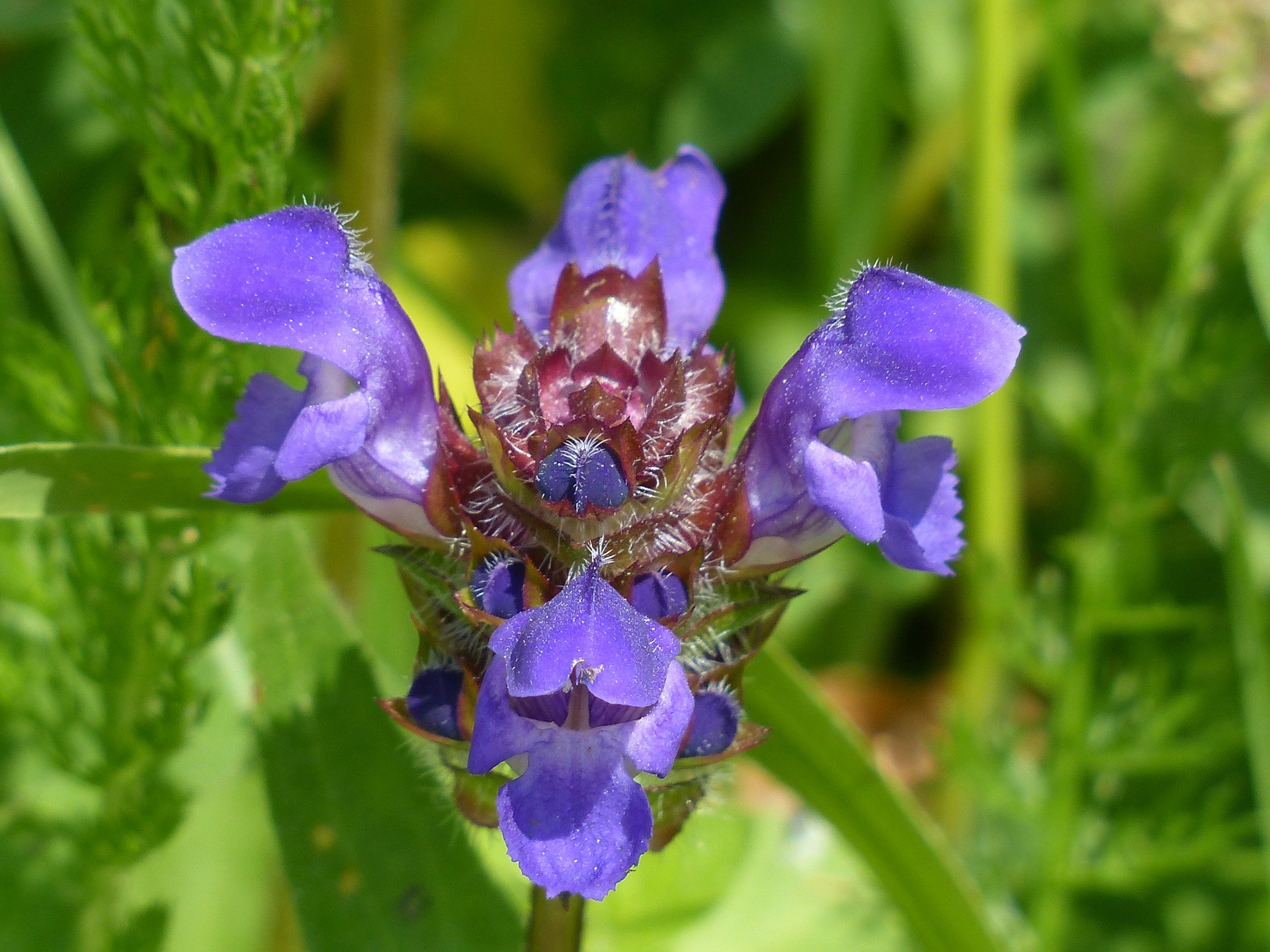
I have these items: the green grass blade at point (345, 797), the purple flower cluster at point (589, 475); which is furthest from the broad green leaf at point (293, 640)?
the purple flower cluster at point (589, 475)

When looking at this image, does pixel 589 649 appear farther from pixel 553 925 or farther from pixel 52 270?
pixel 52 270

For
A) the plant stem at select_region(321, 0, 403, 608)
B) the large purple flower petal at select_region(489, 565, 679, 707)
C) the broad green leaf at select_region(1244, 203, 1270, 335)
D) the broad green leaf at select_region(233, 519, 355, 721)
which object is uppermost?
the broad green leaf at select_region(1244, 203, 1270, 335)

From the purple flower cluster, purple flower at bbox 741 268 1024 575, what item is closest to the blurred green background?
the purple flower cluster

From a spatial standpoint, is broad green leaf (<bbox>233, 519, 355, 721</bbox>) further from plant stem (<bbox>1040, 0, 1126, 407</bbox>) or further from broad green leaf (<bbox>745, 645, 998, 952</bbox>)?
plant stem (<bbox>1040, 0, 1126, 407</bbox>)

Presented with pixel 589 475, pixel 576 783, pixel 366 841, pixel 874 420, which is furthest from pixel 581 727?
pixel 366 841

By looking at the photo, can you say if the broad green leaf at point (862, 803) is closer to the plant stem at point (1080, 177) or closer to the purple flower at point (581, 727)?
the purple flower at point (581, 727)

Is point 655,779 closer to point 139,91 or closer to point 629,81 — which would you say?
point 139,91

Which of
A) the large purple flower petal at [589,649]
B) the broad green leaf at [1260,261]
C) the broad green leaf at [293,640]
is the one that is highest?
the broad green leaf at [1260,261]
